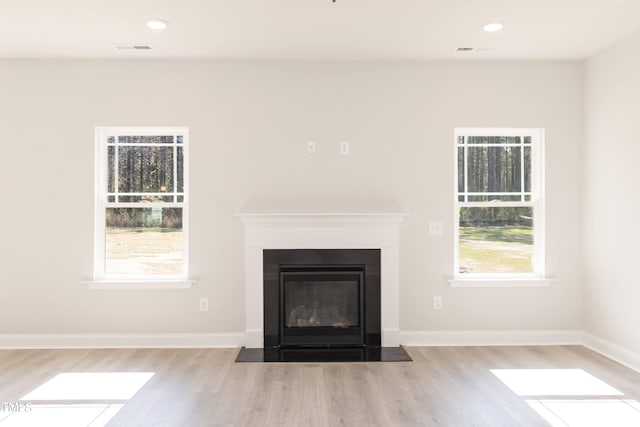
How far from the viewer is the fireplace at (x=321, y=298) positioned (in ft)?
14.3

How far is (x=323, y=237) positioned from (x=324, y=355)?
101 centimetres

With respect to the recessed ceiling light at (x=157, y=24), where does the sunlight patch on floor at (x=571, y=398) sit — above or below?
below

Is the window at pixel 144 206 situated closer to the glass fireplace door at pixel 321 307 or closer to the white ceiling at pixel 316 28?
the white ceiling at pixel 316 28

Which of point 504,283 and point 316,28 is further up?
point 316,28

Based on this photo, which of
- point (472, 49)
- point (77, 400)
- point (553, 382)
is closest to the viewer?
point (77, 400)

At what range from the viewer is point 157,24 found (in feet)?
11.7

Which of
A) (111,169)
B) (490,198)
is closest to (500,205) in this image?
(490,198)

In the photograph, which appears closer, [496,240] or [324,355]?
[324,355]

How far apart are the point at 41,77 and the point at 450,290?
13.8 ft

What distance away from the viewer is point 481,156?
4.65 metres

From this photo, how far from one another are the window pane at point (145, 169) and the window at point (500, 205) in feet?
8.99

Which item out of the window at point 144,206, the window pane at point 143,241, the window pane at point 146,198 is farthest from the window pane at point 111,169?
the window pane at point 143,241

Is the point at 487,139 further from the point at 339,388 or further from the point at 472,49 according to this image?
the point at 339,388

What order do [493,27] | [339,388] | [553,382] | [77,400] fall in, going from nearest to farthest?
1. [77,400]
2. [339,388]
3. [553,382]
4. [493,27]
